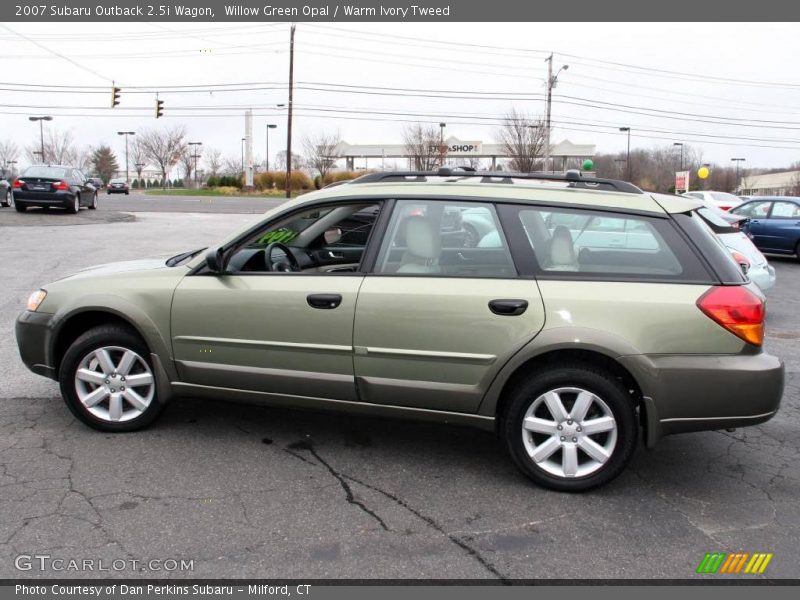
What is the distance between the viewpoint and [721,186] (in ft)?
245

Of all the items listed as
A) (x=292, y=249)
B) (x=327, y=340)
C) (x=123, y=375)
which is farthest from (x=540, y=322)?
(x=123, y=375)

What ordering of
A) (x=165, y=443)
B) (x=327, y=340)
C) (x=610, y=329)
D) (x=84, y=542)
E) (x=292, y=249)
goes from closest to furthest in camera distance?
(x=84, y=542)
(x=610, y=329)
(x=327, y=340)
(x=165, y=443)
(x=292, y=249)

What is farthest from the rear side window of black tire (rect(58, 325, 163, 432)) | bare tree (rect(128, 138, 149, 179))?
bare tree (rect(128, 138, 149, 179))

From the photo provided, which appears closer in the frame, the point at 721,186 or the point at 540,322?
the point at 540,322

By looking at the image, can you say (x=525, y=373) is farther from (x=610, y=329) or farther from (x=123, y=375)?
(x=123, y=375)

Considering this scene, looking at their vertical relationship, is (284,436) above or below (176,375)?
below

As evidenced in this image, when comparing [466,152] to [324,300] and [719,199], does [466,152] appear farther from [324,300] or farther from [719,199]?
[324,300]

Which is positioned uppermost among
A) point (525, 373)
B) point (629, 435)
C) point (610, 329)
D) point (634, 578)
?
point (610, 329)

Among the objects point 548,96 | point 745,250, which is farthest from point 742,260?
point 548,96

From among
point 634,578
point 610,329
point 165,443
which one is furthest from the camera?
point 165,443

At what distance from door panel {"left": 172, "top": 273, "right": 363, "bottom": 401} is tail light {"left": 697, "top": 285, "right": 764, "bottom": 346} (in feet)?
6.17

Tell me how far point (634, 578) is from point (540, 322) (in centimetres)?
129

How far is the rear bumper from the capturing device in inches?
134

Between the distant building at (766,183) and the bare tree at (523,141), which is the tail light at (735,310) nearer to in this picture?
the bare tree at (523,141)
